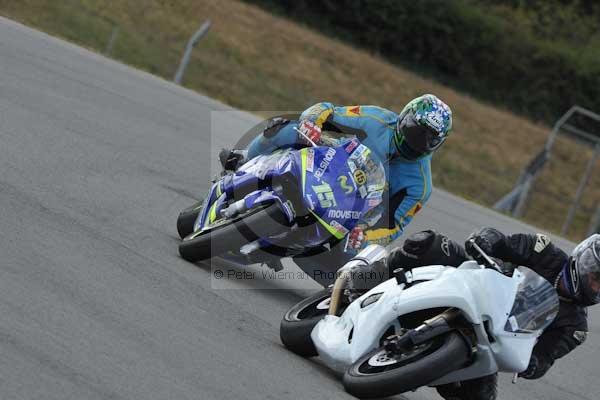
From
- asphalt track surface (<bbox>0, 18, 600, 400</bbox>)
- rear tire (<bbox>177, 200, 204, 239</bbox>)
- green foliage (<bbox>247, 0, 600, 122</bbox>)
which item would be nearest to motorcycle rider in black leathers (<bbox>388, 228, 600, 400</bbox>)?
asphalt track surface (<bbox>0, 18, 600, 400</bbox>)

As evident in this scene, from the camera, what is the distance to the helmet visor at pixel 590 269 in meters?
6.22

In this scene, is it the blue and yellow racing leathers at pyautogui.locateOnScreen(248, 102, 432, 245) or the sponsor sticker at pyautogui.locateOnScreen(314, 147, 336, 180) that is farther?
the blue and yellow racing leathers at pyautogui.locateOnScreen(248, 102, 432, 245)

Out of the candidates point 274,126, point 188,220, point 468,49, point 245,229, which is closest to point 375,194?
point 245,229

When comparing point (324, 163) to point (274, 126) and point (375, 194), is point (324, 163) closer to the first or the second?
point (375, 194)

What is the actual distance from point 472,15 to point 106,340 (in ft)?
105

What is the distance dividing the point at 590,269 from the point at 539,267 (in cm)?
40

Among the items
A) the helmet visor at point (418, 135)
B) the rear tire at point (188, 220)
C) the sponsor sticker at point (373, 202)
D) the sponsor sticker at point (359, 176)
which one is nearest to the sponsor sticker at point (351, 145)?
the sponsor sticker at point (359, 176)

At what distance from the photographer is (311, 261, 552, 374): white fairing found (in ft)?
19.0

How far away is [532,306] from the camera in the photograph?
5891 millimetres

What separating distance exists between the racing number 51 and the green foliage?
86.3 ft

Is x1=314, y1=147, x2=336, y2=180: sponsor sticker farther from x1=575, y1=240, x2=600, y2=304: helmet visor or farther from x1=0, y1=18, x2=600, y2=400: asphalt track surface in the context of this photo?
x1=575, y1=240, x2=600, y2=304: helmet visor

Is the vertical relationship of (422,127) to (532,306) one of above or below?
below

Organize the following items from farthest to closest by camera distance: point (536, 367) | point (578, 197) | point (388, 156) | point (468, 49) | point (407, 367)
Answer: point (468, 49)
point (578, 197)
point (388, 156)
point (536, 367)
point (407, 367)

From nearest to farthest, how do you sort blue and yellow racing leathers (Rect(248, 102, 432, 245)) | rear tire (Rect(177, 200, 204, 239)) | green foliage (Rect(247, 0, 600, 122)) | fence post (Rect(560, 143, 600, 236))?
blue and yellow racing leathers (Rect(248, 102, 432, 245)) < rear tire (Rect(177, 200, 204, 239)) < fence post (Rect(560, 143, 600, 236)) < green foliage (Rect(247, 0, 600, 122))
